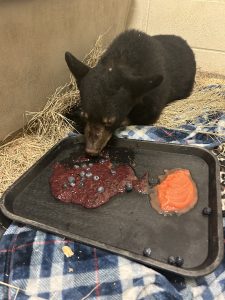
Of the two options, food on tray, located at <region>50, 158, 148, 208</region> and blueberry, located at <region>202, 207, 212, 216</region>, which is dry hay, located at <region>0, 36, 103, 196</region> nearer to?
food on tray, located at <region>50, 158, 148, 208</region>

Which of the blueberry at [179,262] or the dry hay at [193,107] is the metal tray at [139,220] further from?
the dry hay at [193,107]

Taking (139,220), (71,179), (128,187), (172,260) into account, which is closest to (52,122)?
(71,179)

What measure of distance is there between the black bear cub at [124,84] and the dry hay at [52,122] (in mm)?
263

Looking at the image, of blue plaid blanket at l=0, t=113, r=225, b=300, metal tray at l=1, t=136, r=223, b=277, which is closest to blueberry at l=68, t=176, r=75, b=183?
metal tray at l=1, t=136, r=223, b=277

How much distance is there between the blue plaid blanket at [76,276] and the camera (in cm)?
178

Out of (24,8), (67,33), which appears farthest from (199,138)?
(24,8)

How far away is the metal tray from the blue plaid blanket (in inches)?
3.3

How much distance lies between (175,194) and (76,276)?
2.77ft

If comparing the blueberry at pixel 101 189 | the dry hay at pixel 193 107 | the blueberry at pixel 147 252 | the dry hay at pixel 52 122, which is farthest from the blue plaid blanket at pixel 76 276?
the dry hay at pixel 193 107

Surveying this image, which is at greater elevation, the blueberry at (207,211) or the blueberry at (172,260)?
the blueberry at (207,211)

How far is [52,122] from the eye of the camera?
10.3 ft

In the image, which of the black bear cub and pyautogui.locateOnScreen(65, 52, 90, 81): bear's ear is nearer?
the black bear cub

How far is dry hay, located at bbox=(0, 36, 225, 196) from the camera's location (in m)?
2.75

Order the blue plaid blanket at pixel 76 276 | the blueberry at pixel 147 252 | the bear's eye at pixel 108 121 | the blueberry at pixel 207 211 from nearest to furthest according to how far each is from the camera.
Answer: the blue plaid blanket at pixel 76 276 → the blueberry at pixel 147 252 → the blueberry at pixel 207 211 → the bear's eye at pixel 108 121
